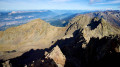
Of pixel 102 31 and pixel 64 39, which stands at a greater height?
pixel 102 31

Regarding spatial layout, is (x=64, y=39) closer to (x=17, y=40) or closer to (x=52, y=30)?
(x=52, y=30)

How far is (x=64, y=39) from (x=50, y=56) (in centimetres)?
5713

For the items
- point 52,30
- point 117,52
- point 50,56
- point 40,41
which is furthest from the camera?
point 52,30

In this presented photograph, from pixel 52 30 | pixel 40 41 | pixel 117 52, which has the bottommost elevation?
pixel 40 41

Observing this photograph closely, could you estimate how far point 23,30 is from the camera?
104312 mm

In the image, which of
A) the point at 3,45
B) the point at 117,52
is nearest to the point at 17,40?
the point at 3,45

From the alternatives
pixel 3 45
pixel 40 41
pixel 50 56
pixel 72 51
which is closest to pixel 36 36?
pixel 40 41

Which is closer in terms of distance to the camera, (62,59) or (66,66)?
(66,66)

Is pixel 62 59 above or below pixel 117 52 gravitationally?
below

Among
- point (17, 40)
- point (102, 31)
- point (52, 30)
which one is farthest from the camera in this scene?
point (52, 30)

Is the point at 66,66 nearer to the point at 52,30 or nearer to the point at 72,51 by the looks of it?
the point at 72,51

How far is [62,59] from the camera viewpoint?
3284cm

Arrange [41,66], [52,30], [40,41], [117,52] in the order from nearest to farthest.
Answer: [117,52] → [41,66] → [40,41] → [52,30]

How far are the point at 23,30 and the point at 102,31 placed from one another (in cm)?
8477
